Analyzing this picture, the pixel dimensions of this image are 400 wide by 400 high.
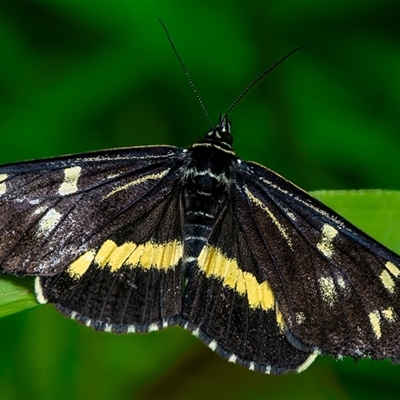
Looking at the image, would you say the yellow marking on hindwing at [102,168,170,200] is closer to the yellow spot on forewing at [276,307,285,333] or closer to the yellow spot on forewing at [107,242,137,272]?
the yellow spot on forewing at [107,242,137,272]

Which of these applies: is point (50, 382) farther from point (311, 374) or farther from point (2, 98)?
point (2, 98)

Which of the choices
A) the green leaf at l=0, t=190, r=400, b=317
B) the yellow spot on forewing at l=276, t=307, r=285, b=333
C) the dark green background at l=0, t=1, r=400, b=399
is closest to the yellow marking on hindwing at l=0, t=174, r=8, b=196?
the yellow spot on forewing at l=276, t=307, r=285, b=333

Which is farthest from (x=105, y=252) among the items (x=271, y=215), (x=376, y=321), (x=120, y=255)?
(x=376, y=321)

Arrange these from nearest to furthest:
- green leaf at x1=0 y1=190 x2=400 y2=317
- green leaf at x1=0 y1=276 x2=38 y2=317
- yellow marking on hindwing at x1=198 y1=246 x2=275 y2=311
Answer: green leaf at x1=0 y1=276 x2=38 y2=317
yellow marking on hindwing at x1=198 y1=246 x2=275 y2=311
green leaf at x1=0 y1=190 x2=400 y2=317

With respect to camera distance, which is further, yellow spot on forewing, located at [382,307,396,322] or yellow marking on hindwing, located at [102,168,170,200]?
yellow marking on hindwing, located at [102,168,170,200]

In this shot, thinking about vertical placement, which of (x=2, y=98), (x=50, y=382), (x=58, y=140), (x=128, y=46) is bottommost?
(x=50, y=382)

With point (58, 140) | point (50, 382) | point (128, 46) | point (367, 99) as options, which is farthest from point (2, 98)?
point (367, 99)

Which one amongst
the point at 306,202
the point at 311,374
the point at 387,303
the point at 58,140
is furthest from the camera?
the point at 58,140
